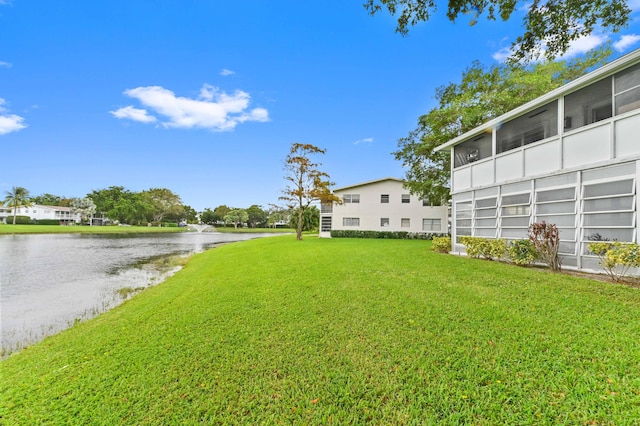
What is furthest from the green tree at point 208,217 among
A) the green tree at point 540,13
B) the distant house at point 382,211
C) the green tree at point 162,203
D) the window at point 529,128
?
the green tree at point 540,13

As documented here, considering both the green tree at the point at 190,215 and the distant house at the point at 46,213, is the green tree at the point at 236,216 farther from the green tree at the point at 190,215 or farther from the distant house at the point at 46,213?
the distant house at the point at 46,213

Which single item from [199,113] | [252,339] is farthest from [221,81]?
[252,339]

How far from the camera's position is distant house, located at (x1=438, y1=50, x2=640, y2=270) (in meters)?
6.21

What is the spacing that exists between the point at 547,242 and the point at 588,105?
3.91 meters

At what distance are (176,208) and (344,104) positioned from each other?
6860cm

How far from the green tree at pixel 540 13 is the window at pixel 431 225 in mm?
21595

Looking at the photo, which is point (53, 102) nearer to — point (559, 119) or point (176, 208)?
point (559, 119)

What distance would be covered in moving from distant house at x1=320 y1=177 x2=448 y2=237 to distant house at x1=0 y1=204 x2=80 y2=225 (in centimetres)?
7422

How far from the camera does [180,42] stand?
14.7 metres

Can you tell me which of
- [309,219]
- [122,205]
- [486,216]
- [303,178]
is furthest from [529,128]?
[122,205]

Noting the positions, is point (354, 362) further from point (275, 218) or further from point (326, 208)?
point (275, 218)

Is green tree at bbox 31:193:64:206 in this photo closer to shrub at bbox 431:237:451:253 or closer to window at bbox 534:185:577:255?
shrub at bbox 431:237:451:253

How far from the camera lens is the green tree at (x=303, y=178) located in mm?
22641

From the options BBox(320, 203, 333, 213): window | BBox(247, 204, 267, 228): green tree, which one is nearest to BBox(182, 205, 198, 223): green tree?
BBox(247, 204, 267, 228): green tree
